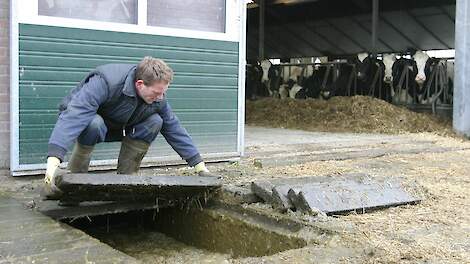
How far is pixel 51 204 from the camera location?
155 inches

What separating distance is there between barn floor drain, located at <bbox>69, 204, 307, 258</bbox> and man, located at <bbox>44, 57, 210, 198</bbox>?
380 millimetres

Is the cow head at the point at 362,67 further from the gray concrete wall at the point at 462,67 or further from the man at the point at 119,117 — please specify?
the man at the point at 119,117

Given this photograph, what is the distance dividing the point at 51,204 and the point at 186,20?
236cm

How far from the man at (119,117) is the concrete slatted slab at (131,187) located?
0.13 metres

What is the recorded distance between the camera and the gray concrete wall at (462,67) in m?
9.69

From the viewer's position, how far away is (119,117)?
3.92 metres

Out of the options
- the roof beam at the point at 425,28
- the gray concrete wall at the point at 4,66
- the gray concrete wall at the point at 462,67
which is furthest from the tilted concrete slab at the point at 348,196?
the roof beam at the point at 425,28

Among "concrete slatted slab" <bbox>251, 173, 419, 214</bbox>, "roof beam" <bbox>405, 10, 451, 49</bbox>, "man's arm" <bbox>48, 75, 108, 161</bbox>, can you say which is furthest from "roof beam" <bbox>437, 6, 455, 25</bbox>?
"man's arm" <bbox>48, 75, 108, 161</bbox>

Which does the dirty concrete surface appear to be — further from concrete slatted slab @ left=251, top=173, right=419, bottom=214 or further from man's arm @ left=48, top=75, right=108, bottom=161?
man's arm @ left=48, top=75, right=108, bottom=161

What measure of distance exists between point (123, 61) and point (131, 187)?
5.91 ft

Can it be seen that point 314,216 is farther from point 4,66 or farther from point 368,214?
point 4,66

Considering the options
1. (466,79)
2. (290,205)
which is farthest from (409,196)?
(466,79)

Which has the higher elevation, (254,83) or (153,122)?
(254,83)

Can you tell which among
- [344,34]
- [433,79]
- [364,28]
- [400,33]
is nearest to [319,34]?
[344,34]
